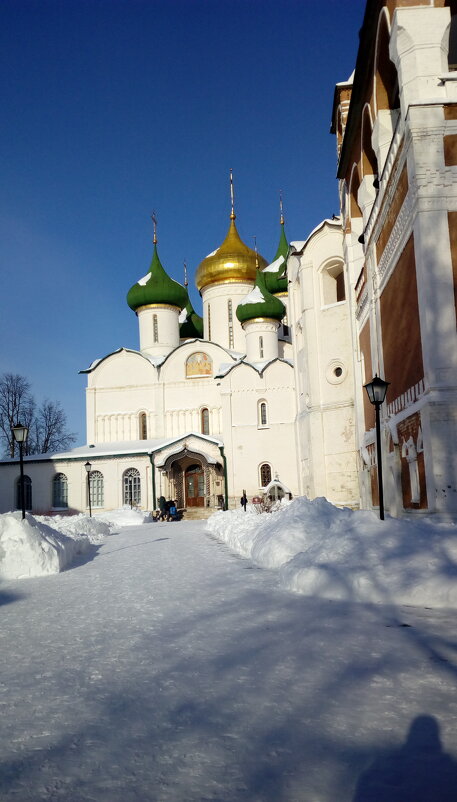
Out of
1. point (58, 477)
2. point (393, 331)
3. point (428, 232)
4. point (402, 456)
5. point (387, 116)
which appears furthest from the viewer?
point (58, 477)

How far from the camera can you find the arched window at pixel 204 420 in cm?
3366

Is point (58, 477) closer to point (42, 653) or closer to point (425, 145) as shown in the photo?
point (425, 145)

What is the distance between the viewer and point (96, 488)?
3198 centimetres

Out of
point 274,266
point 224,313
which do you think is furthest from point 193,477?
point 274,266

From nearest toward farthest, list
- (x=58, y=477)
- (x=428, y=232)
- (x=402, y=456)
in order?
(x=428, y=232) < (x=402, y=456) < (x=58, y=477)

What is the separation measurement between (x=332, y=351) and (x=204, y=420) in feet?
37.1

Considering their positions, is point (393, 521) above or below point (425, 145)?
below

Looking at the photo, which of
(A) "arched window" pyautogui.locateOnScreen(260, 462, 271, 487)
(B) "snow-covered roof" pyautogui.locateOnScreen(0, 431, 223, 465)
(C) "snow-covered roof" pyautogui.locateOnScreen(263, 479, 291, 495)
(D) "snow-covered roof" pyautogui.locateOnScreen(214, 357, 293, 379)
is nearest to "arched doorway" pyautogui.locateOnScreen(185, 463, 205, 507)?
(B) "snow-covered roof" pyautogui.locateOnScreen(0, 431, 223, 465)

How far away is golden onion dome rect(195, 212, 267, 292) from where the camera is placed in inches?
1444

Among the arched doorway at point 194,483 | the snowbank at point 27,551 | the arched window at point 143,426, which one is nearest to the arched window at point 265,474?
the arched doorway at point 194,483

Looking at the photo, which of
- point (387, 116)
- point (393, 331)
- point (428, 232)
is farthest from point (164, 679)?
point (387, 116)

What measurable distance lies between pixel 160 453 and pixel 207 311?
1001 centimetres

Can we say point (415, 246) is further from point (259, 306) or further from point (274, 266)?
point (274, 266)

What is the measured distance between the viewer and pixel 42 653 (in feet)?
14.4
